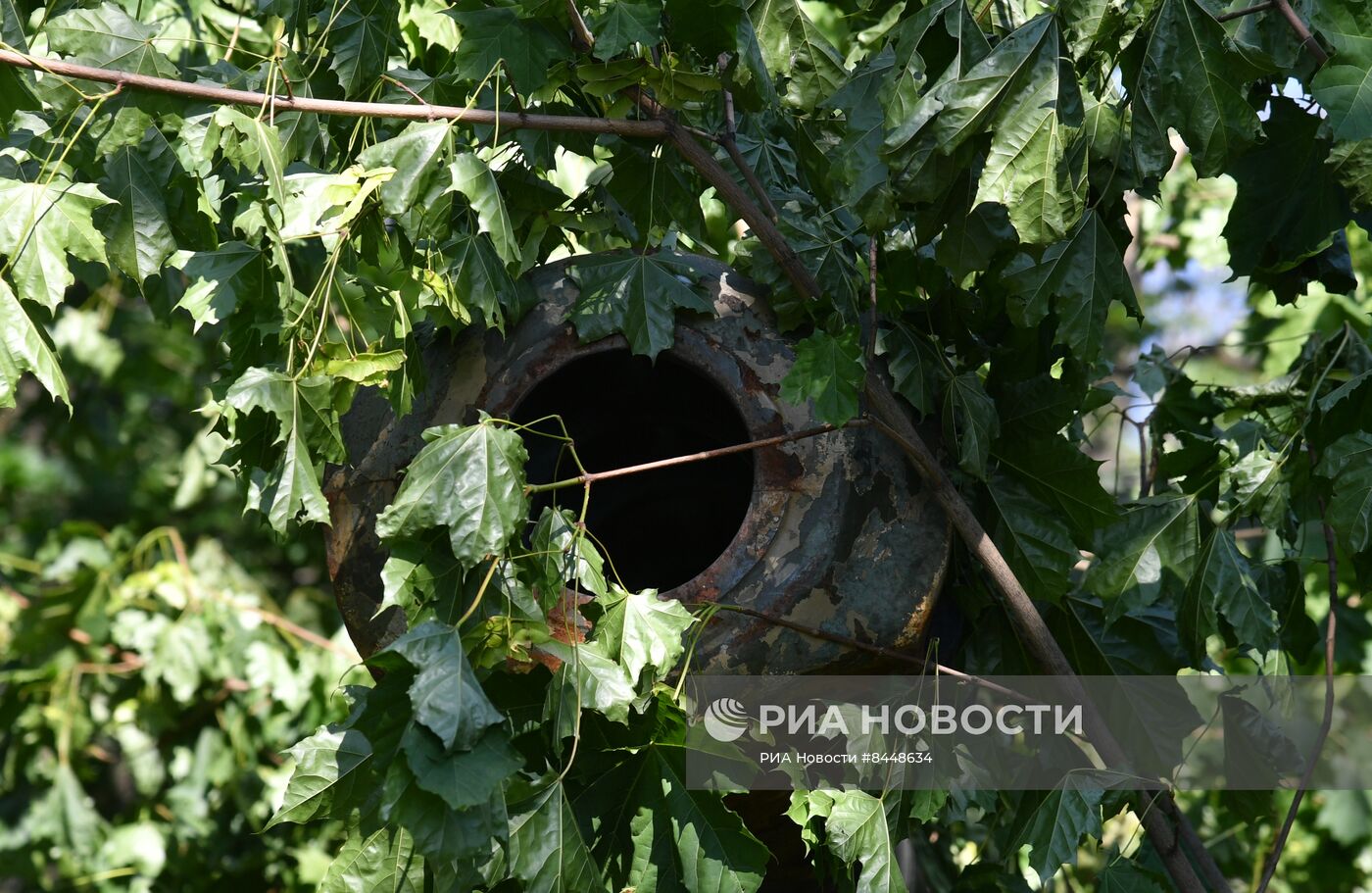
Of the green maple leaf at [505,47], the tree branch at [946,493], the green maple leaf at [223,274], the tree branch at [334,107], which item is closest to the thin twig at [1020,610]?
the tree branch at [946,493]

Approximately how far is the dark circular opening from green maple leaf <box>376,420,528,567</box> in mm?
407

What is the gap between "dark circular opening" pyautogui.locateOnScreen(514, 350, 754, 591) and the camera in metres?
2.34

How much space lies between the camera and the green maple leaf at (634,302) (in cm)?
205

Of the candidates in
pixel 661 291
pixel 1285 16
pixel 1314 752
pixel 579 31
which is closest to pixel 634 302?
pixel 661 291

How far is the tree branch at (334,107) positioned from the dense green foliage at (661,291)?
0.09ft

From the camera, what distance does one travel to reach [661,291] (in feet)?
6.82

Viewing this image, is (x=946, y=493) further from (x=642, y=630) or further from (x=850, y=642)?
(x=642, y=630)

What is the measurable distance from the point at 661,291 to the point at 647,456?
22.4 inches

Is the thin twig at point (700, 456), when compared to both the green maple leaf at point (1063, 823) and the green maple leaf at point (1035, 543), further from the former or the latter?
the green maple leaf at point (1063, 823)

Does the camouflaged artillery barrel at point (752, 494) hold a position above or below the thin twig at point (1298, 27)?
below

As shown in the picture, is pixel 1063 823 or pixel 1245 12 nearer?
pixel 1245 12

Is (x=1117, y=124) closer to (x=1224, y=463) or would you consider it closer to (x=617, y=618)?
(x=1224, y=463)

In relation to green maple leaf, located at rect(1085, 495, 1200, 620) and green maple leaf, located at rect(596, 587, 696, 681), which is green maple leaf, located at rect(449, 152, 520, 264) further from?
green maple leaf, located at rect(1085, 495, 1200, 620)

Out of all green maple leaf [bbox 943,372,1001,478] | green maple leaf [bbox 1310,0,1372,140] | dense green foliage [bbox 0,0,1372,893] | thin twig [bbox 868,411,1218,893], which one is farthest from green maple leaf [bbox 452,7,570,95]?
green maple leaf [bbox 1310,0,1372,140]
